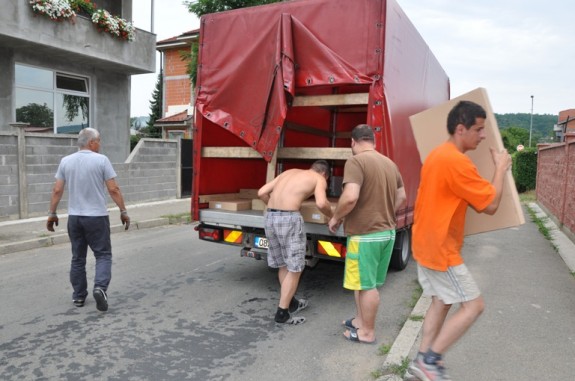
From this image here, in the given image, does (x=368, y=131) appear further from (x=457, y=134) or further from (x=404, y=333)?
(x=404, y=333)

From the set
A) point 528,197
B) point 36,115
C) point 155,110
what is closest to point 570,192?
point 528,197

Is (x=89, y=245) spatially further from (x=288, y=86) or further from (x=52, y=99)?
(x=52, y=99)

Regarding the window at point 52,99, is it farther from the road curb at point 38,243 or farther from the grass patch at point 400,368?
the grass patch at point 400,368

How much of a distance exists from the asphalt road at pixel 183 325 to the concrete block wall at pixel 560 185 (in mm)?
4329

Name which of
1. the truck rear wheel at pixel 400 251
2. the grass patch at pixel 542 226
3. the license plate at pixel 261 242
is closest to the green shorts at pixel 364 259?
the license plate at pixel 261 242

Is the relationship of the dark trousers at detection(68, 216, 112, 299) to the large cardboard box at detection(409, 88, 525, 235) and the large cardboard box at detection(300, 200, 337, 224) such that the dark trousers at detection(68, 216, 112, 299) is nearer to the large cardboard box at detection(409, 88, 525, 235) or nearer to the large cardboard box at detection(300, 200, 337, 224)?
the large cardboard box at detection(300, 200, 337, 224)

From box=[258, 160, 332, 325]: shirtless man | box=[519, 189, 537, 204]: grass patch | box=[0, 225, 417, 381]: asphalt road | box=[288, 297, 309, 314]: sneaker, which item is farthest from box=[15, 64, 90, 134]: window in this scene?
box=[519, 189, 537, 204]: grass patch

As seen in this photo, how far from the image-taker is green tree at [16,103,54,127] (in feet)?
42.0

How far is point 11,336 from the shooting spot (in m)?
3.97

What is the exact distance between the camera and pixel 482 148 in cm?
327

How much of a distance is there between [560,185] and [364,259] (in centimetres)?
862

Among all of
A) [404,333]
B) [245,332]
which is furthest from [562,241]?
[245,332]

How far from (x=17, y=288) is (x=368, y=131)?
4.27m

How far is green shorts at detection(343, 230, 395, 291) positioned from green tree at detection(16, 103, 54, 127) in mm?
11851
